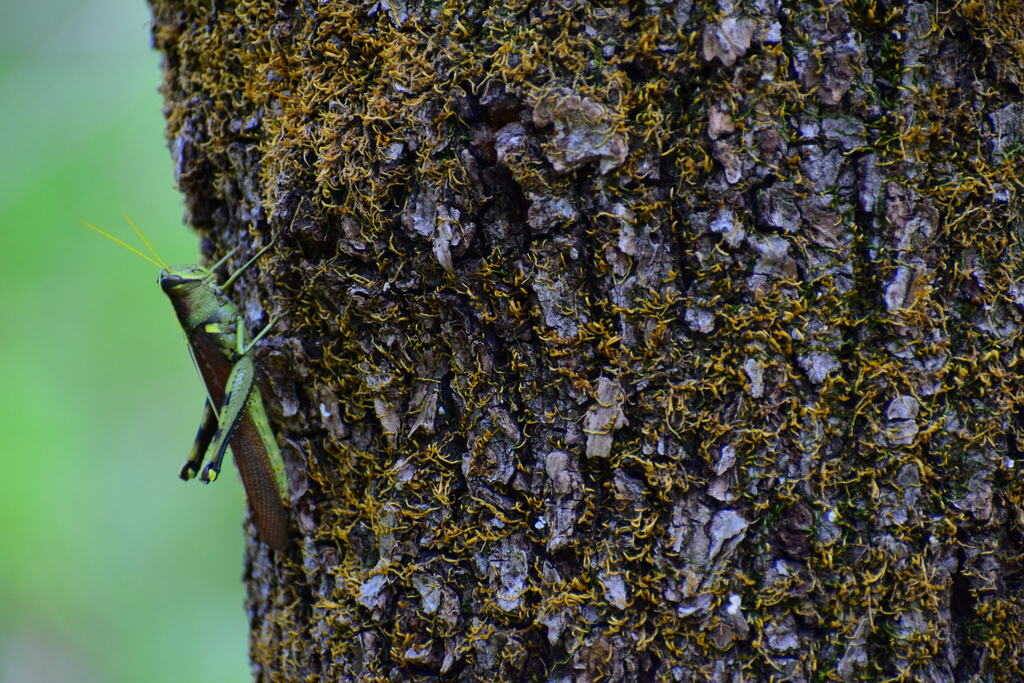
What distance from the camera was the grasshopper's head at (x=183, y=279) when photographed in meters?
1.62

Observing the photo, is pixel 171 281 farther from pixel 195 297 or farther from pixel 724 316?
pixel 724 316

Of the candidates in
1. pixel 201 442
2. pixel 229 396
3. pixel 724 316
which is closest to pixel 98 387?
pixel 201 442

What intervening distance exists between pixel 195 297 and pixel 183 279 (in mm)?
53

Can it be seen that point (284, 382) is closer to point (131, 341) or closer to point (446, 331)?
point (446, 331)

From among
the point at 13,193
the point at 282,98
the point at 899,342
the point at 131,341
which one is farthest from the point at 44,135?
the point at 899,342

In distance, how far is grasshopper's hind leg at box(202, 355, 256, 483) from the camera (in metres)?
1.52

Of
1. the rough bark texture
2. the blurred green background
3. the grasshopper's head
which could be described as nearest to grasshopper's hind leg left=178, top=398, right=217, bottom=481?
the grasshopper's head

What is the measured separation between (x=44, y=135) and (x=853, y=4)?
3.90 meters

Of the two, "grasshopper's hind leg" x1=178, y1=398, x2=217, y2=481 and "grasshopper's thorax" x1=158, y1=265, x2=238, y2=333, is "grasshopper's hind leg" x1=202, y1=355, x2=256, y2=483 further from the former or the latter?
"grasshopper's thorax" x1=158, y1=265, x2=238, y2=333

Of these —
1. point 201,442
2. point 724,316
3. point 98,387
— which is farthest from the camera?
point 98,387

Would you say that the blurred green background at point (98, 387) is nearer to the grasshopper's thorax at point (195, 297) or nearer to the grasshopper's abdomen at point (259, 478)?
the grasshopper's thorax at point (195, 297)

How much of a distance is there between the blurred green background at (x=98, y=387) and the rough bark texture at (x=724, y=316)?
293 cm

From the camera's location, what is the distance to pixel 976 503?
1077 millimetres

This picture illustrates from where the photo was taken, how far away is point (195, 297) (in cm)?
172
